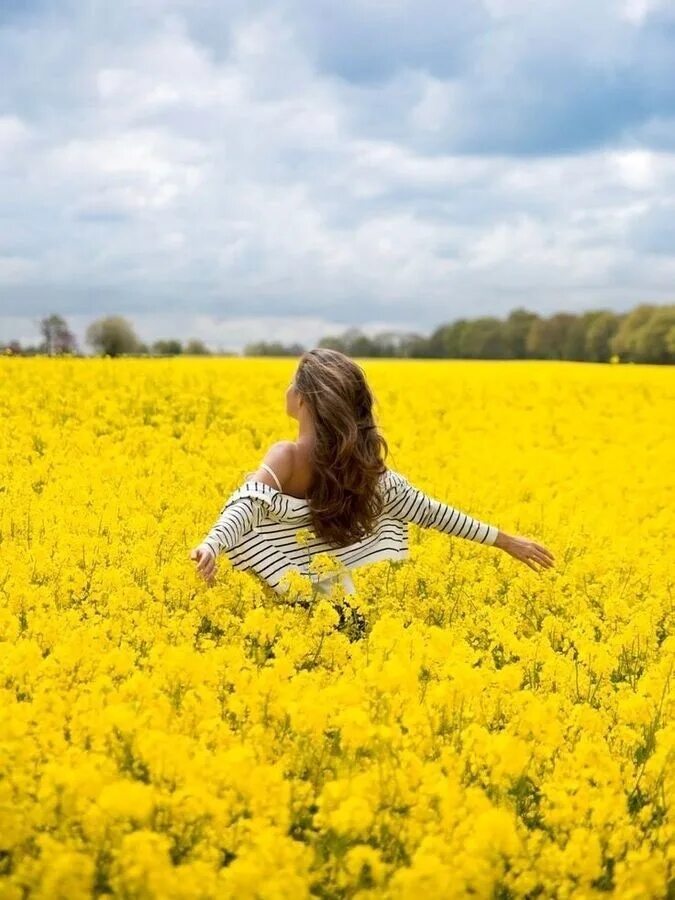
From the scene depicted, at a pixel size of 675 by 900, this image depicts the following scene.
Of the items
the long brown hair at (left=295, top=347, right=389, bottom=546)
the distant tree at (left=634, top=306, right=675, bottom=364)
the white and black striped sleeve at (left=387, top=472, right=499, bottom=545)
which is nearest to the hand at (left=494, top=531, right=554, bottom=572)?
the white and black striped sleeve at (left=387, top=472, right=499, bottom=545)

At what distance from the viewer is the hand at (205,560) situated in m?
5.47

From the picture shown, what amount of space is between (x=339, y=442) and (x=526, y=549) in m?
1.30

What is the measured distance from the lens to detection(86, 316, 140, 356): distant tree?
33812 millimetres

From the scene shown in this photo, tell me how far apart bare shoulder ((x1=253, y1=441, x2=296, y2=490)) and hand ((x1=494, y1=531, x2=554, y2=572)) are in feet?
4.37

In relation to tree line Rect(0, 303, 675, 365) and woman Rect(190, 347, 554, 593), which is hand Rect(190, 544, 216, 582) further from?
tree line Rect(0, 303, 675, 365)

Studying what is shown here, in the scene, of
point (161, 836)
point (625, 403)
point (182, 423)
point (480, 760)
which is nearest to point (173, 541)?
point (480, 760)

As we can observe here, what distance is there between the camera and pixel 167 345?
37.6 m

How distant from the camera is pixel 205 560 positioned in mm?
5516

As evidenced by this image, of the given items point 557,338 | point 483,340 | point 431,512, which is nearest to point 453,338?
point 483,340

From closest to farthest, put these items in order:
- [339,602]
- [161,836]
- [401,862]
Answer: [161,836] → [401,862] → [339,602]

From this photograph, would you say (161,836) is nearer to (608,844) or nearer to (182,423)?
(608,844)

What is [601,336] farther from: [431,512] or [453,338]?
[431,512]

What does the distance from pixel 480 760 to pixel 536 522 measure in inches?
242

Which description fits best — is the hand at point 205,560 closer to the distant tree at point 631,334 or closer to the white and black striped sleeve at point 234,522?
the white and black striped sleeve at point 234,522
